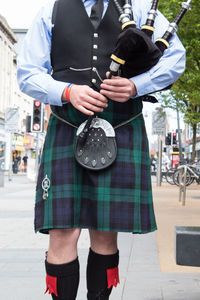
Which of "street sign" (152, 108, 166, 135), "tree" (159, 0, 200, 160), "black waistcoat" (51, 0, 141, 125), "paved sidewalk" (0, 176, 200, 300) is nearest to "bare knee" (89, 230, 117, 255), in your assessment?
"black waistcoat" (51, 0, 141, 125)

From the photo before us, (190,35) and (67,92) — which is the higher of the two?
(190,35)

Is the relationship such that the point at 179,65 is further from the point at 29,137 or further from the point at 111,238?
the point at 29,137

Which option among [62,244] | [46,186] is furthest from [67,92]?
[62,244]

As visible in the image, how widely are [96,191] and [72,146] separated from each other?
0.24 metres

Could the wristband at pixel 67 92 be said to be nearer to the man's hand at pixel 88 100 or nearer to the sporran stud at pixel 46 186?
the man's hand at pixel 88 100

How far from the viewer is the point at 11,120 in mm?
20016

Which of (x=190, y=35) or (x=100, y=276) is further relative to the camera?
(x=190, y=35)

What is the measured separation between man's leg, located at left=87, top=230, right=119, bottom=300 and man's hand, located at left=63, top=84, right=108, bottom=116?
1.97 feet

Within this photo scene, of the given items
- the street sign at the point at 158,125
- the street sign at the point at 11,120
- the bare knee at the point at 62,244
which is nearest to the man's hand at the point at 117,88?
the bare knee at the point at 62,244

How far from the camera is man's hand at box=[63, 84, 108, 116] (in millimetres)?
2088

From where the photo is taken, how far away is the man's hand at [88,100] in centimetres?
209

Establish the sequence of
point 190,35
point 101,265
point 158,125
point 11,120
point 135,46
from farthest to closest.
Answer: point 11,120
point 158,125
point 190,35
point 101,265
point 135,46

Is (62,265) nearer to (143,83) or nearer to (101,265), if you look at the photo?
(101,265)

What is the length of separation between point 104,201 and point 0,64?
4157 centimetres
